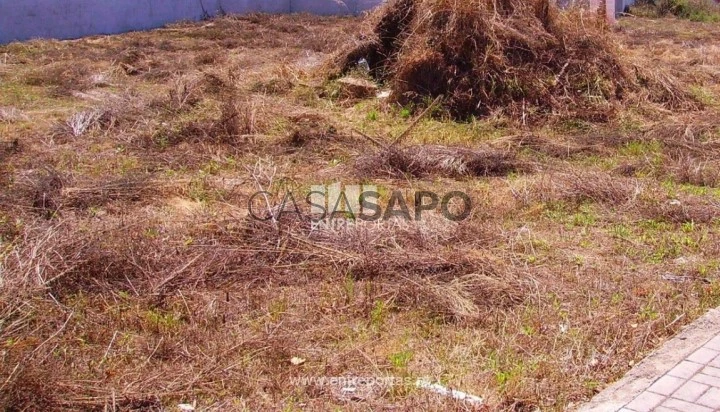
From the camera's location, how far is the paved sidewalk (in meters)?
3.67

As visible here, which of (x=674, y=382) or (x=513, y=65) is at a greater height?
(x=513, y=65)

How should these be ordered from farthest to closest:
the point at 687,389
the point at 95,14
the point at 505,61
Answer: the point at 95,14 → the point at 505,61 → the point at 687,389

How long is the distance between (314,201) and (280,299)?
1.81m

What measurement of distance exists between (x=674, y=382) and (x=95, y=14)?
15.9 metres

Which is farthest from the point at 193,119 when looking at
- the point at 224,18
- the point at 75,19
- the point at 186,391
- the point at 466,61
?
the point at 224,18

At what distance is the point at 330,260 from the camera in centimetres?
520

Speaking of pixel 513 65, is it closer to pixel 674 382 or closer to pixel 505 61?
pixel 505 61

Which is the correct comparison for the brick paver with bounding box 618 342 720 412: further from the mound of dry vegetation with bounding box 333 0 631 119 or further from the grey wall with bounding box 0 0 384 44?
the grey wall with bounding box 0 0 384 44

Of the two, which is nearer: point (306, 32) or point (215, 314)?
point (215, 314)

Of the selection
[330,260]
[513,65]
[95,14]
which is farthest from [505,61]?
[95,14]

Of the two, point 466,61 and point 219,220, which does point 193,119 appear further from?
point 219,220

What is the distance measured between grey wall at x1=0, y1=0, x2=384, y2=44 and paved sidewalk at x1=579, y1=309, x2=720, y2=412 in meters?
14.5

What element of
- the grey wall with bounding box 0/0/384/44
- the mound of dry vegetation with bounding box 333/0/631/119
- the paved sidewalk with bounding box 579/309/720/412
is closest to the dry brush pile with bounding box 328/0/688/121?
the mound of dry vegetation with bounding box 333/0/631/119

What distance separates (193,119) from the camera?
942 cm
